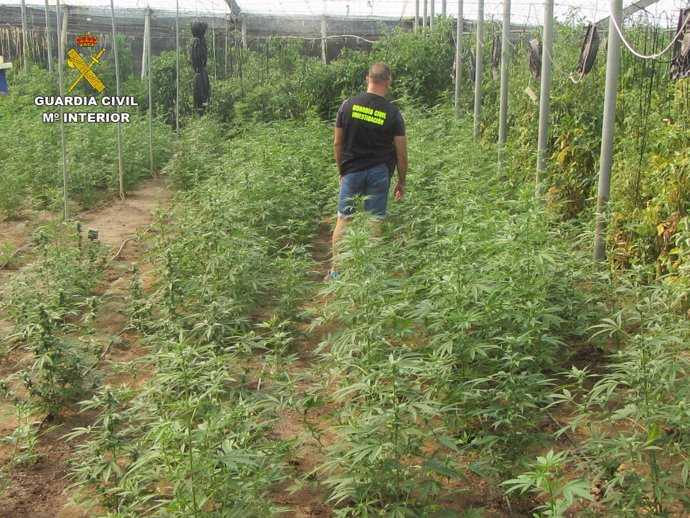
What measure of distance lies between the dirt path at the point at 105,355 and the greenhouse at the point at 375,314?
0.02 m

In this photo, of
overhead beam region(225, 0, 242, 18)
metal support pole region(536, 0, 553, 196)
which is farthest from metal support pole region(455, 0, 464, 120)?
overhead beam region(225, 0, 242, 18)

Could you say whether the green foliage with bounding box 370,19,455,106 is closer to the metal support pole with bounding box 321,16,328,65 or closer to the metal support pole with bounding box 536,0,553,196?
the metal support pole with bounding box 321,16,328,65

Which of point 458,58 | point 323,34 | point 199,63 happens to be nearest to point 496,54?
point 458,58

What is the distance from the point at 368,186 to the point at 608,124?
1.79m

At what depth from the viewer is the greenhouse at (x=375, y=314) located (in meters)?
2.98

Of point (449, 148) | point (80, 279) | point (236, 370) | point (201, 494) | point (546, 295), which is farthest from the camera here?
point (449, 148)

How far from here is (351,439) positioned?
295 centimetres

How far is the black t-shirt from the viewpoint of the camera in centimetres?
621

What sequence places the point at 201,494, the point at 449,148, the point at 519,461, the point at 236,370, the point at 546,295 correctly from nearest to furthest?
the point at 201,494, the point at 519,461, the point at 546,295, the point at 236,370, the point at 449,148

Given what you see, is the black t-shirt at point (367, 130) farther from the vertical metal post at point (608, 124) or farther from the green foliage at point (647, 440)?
the green foliage at point (647, 440)

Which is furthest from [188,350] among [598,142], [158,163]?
A: [158,163]

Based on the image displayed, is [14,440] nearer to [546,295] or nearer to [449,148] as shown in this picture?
[546,295]

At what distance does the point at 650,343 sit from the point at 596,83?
4772mm

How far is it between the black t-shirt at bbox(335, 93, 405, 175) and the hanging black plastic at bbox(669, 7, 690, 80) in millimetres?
1924
